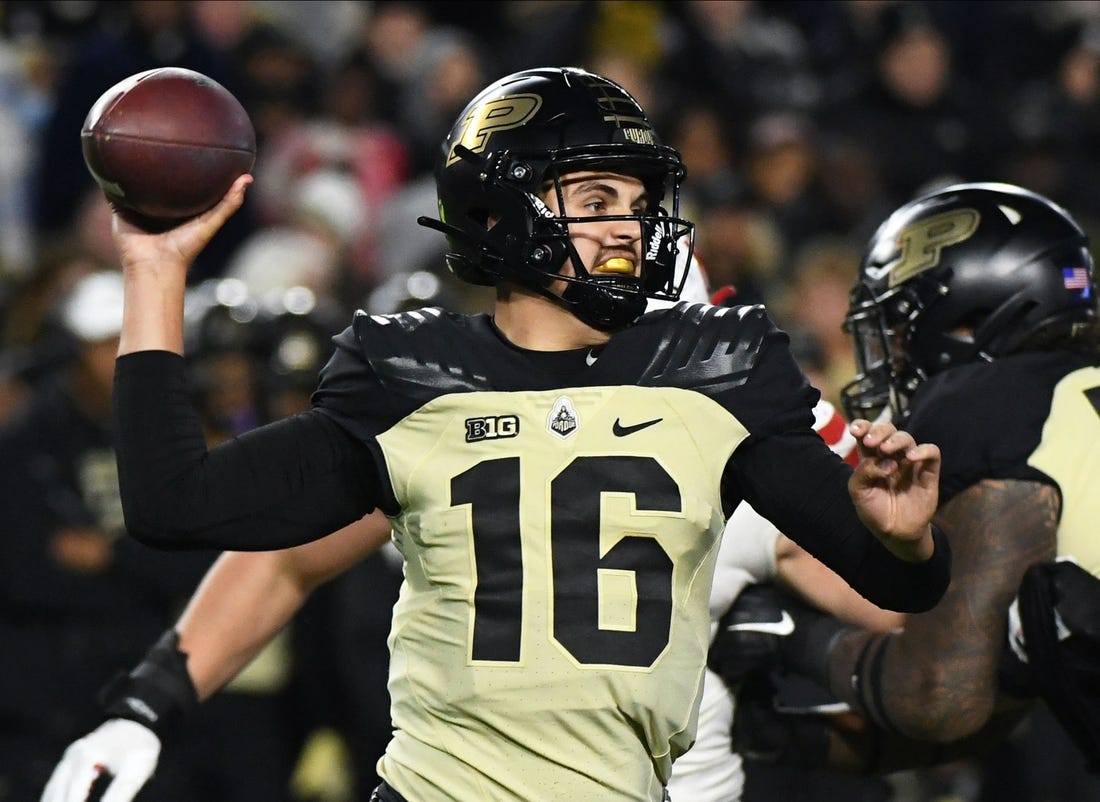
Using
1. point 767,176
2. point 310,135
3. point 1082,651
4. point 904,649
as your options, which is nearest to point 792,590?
point 904,649

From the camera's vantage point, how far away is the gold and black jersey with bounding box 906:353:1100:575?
3527 mm

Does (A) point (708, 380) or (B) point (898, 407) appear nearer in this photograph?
(A) point (708, 380)

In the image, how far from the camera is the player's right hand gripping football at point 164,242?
2.83 meters

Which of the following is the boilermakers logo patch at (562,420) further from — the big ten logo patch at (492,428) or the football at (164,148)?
the football at (164,148)

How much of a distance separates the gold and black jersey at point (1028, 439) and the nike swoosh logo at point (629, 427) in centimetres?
92

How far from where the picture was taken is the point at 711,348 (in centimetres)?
290

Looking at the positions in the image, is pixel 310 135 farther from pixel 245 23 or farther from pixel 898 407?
pixel 898 407

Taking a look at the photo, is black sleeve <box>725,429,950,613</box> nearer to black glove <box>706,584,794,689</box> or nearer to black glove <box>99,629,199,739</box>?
black glove <box>706,584,794,689</box>

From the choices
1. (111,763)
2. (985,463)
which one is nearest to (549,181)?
(985,463)

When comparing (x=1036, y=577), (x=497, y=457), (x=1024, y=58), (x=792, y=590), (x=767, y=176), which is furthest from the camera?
(x=1024, y=58)

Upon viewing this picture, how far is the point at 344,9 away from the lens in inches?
407

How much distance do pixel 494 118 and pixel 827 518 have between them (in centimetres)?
85

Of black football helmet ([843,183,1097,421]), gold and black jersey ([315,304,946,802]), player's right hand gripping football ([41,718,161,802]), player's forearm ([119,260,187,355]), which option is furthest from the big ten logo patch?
black football helmet ([843,183,1097,421])

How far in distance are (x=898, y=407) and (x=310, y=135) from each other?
569 centimetres
